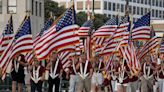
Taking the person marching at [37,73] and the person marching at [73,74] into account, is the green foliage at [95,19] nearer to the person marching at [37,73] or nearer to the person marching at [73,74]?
the person marching at [73,74]

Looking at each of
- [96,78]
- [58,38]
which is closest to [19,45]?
[58,38]

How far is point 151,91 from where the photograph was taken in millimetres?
28750

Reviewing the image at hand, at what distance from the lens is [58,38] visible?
23406mm

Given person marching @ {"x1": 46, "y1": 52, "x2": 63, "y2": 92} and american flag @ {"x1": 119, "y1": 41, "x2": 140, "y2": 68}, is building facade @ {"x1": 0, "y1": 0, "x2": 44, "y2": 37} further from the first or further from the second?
person marching @ {"x1": 46, "y1": 52, "x2": 63, "y2": 92}

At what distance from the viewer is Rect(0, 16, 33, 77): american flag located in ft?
82.3

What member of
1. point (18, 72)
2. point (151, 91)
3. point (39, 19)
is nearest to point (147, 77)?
point (151, 91)

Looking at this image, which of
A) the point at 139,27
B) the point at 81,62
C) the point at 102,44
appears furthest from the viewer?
the point at 102,44

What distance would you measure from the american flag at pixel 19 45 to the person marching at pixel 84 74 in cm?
176

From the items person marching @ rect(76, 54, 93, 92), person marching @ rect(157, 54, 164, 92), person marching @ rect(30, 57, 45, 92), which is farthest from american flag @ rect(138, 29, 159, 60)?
person marching @ rect(30, 57, 45, 92)

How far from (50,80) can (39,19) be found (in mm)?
46641

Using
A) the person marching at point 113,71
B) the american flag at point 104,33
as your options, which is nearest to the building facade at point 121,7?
the american flag at point 104,33

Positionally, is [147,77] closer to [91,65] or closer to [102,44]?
[91,65]

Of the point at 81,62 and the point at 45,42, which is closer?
the point at 45,42

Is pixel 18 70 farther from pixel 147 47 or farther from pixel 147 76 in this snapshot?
pixel 147 47
